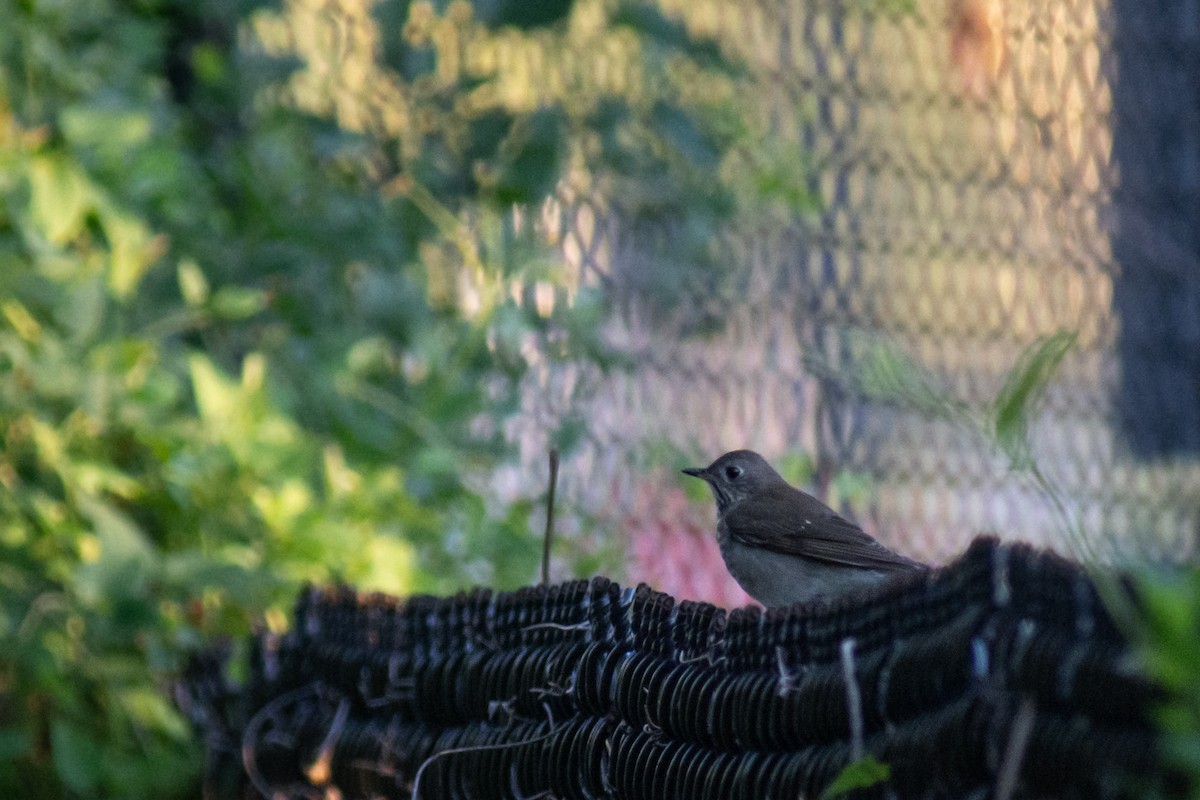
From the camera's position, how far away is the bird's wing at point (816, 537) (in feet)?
11.1

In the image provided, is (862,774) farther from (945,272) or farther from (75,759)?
(945,272)

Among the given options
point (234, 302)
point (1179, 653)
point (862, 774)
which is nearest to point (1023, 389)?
point (1179, 653)

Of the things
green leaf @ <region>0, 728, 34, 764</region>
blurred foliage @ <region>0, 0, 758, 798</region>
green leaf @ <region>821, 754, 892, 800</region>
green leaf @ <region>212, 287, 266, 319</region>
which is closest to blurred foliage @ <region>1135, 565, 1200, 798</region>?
green leaf @ <region>821, 754, 892, 800</region>

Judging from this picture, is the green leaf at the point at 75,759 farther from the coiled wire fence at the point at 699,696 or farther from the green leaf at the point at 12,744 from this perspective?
the coiled wire fence at the point at 699,696

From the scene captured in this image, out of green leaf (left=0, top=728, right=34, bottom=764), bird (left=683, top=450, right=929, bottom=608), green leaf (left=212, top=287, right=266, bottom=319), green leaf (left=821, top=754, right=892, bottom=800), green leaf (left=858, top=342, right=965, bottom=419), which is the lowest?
green leaf (left=0, top=728, right=34, bottom=764)

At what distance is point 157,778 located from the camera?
2896 mm

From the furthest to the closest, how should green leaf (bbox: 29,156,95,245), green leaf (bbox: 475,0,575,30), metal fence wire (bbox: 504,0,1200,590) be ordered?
metal fence wire (bbox: 504,0,1200,590)
green leaf (bbox: 29,156,95,245)
green leaf (bbox: 475,0,575,30)

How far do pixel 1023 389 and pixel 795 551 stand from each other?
2786mm

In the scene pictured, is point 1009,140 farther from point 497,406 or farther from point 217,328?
point 217,328

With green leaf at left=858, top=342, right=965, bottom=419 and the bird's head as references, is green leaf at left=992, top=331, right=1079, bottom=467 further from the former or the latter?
the bird's head

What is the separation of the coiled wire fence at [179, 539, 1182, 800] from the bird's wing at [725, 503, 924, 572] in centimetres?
141

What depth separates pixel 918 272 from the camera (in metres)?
4.95

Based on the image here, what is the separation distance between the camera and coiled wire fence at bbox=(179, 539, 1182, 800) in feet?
3.24

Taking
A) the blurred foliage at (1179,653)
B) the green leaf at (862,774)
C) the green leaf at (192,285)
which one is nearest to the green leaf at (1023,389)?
the blurred foliage at (1179,653)
